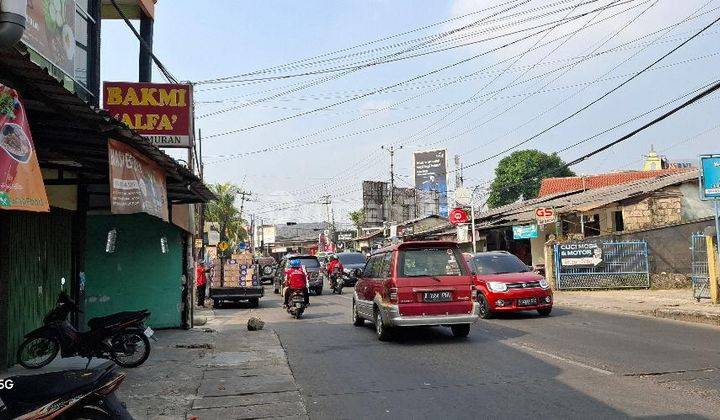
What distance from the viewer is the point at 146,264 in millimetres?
15195

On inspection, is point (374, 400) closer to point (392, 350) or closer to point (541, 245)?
point (392, 350)

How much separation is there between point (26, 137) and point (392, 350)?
7.37 meters

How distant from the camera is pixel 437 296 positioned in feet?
38.4

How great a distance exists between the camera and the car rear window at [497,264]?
16156mm

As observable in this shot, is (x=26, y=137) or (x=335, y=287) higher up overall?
(x=26, y=137)

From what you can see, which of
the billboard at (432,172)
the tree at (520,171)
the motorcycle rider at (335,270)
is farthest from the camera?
the tree at (520,171)

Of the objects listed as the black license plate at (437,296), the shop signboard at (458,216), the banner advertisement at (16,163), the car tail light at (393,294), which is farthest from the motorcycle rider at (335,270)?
the banner advertisement at (16,163)

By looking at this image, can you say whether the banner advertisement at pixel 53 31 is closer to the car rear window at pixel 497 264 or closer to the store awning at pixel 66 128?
the store awning at pixel 66 128

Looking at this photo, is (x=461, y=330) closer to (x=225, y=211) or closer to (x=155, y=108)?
(x=155, y=108)

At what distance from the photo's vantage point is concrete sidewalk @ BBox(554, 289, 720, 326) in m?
14.4

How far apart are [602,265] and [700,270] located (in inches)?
215

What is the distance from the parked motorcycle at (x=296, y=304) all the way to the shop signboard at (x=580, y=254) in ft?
35.1

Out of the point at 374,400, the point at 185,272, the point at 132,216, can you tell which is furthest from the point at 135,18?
the point at 374,400

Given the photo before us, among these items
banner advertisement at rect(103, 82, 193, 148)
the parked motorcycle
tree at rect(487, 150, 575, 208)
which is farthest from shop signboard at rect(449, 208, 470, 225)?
tree at rect(487, 150, 575, 208)
